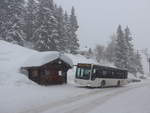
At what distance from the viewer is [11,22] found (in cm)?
5212

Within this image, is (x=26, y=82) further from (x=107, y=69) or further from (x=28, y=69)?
(x=107, y=69)

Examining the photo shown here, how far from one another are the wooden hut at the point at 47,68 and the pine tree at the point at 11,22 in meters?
22.8

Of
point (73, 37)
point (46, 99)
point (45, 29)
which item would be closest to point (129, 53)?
point (73, 37)

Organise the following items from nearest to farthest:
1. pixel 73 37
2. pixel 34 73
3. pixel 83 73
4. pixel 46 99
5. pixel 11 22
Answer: pixel 46 99 < pixel 34 73 < pixel 83 73 < pixel 11 22 < pixel 73 37

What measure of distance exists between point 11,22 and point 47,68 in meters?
26.7

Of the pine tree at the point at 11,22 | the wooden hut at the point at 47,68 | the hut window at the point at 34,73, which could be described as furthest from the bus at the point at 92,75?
the pine tree at the point at 11,22

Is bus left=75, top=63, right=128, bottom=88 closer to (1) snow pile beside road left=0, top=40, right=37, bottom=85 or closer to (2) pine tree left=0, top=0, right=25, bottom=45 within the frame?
(1) snow pile beside road left=0, top=40, right=37, bottom=85

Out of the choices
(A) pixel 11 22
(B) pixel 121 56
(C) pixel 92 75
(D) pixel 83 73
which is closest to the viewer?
(C) pixel 92 75

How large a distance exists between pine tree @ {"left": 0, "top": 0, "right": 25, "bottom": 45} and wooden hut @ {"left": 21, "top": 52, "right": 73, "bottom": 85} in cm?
2283

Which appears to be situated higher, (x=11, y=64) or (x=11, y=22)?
(x=11, y=22)

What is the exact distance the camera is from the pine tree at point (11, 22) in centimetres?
5069

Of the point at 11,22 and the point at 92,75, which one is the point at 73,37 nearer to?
the point at 11,22

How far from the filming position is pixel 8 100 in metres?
16.0

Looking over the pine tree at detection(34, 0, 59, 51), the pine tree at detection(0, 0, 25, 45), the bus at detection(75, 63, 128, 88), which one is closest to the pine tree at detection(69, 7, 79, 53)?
the pine tree at detection(34, 0, 59, 51)
